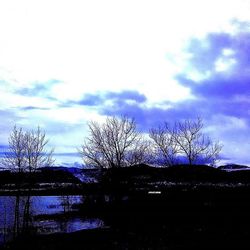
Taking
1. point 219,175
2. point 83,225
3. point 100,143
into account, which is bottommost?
point 83,225

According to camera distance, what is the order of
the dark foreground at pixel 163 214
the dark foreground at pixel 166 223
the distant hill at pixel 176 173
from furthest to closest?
1. the distant hill at pixel 176 173
2. the dark foreground at pixel 163 214
3. the dark foreground at pixel 166 223

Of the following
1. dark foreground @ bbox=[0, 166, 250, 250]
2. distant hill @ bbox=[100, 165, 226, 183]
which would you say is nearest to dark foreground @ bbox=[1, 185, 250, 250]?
dark foreground @ bbox=[0, 166, 250, 250]

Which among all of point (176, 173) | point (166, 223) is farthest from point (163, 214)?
point (176, 173)

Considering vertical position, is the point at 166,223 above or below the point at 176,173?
below

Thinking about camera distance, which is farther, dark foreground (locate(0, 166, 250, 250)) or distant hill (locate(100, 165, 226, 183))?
distant hill (locate(100, 165, 226, 183))

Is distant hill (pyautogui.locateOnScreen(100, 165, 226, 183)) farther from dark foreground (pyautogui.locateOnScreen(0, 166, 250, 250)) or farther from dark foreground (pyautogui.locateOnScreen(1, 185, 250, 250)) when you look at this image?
dark foreground (pyautogui.locateOnScreen(1, 185, 250, 250))

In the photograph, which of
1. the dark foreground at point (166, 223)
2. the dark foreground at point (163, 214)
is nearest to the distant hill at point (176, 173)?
the dark foreground at point (163, 214)

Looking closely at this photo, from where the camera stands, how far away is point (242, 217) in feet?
108

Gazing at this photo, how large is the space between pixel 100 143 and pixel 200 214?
24360mm

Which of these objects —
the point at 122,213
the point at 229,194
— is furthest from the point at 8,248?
the point at 229,194

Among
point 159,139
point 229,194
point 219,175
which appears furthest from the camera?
point 159,139

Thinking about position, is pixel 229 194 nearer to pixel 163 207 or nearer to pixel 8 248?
pixel 163 207

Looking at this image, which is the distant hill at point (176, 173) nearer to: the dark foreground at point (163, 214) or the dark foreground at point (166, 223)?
the dark foreground at point (163, 214)

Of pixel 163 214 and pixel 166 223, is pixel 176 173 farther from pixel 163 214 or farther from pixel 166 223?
pixel 166 223
